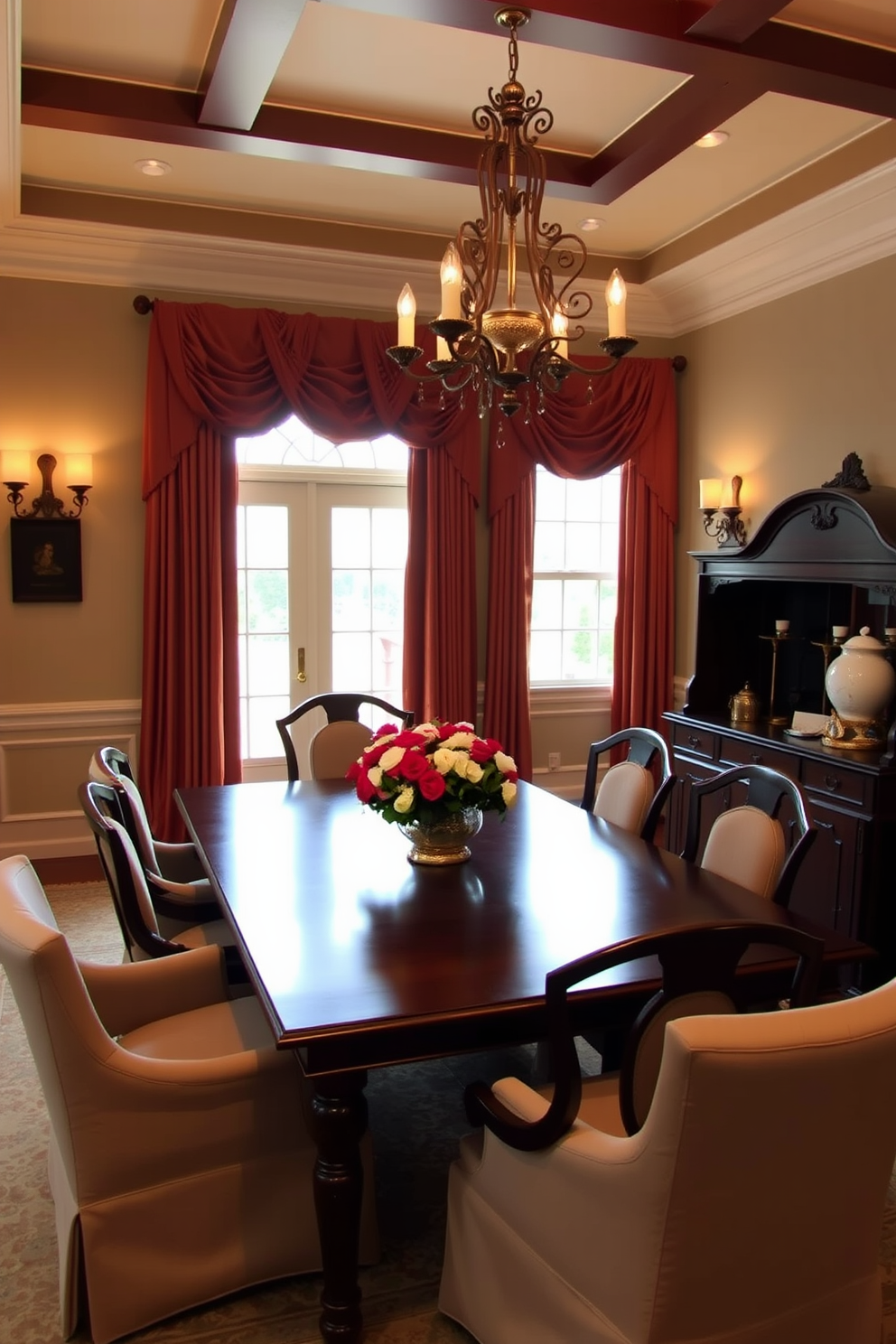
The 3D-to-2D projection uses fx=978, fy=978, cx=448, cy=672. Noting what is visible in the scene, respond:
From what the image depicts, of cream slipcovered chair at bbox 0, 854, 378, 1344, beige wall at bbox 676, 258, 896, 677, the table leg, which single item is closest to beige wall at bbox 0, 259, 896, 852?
beige wall at bbox 676, 258, 896, 677

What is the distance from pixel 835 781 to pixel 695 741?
939 millimetres

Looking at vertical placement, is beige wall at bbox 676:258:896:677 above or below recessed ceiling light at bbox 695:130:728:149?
below

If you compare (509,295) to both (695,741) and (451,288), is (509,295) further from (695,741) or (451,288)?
(695,741)

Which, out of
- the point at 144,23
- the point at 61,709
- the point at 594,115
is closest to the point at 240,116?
the point at 144,23

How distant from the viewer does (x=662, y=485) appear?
5.54 m

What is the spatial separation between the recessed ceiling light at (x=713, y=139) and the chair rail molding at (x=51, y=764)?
3.51 metres

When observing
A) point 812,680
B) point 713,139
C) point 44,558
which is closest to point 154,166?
point 44,558

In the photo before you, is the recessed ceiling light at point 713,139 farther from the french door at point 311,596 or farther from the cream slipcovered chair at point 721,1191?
the cream slipcovered chair at point 721,1191

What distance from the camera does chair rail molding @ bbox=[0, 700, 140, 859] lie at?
15.4ft

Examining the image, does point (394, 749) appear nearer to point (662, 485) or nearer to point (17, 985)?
point (17, 985)

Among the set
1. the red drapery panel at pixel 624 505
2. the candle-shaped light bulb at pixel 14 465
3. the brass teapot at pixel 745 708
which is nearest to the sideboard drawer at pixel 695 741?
the brass teapot at pixel 745 708

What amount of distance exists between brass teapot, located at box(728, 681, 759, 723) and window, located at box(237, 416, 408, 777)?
1.89 m

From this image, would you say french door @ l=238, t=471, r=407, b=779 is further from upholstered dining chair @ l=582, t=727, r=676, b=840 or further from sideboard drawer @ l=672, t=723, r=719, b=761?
upholstered dining chair @ l=582, t=727, r=676, b=840

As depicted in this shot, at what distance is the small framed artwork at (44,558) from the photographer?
4.59m
